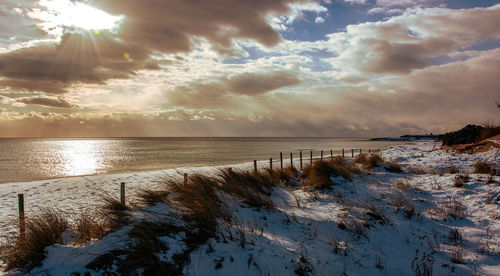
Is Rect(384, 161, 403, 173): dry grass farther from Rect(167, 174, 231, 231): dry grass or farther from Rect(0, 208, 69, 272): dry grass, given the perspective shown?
Rect(0, 208, 69, 272): dry grass

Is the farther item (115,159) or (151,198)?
(115,159)

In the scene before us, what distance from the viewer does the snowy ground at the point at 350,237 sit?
4.19m

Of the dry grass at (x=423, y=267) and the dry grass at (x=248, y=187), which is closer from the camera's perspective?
the dry grass at (x=423, y=267)

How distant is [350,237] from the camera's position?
5.75 metres

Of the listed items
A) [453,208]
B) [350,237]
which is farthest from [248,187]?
[453,208]

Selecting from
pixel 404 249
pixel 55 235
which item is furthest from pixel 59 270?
pixel 404 249

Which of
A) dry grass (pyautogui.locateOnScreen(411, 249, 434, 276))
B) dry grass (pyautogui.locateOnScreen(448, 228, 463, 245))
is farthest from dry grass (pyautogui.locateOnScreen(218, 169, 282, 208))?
dry grass (pyautogui.locateOnScreen(448, 228, 463, 245))

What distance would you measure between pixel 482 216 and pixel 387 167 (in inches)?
340

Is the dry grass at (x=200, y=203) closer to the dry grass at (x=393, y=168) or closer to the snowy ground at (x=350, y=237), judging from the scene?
the snowy ground at (x=350, y=237)

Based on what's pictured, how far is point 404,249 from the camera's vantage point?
5387mm

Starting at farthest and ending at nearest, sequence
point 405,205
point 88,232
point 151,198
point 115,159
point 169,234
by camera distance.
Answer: point 115,159, point 405,205, point 151,198, point 169,234, point 88,232

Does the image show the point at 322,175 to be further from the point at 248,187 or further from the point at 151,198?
the point at 151,198

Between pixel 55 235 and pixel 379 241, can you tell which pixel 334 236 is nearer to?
pixel 379 241

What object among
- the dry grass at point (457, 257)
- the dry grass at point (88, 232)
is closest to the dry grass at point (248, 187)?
the dry grass at point (88, 232)
